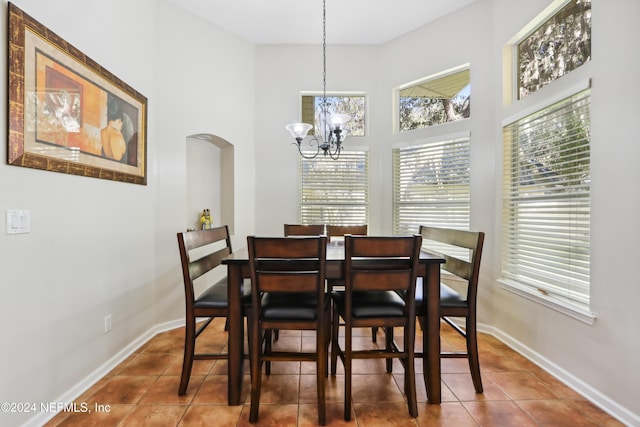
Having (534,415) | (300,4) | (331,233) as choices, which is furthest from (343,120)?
(534,415)

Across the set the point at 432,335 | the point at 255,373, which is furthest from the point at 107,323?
the point at 432,335

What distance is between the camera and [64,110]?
5.81 ft

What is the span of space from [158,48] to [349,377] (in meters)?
3.22

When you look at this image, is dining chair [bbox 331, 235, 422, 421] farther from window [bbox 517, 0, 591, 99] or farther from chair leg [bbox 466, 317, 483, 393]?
window [bbox 517, 0, 591, 99]

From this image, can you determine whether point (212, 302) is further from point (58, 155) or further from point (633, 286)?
point (633, 286)

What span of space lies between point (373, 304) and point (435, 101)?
256 cm

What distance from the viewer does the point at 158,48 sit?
9.15 feet

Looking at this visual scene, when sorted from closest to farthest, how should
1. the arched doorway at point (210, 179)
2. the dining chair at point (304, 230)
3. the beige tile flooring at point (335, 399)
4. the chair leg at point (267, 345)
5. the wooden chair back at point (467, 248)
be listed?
1. the beige tile flooring at point (335, 399)
2. the wooden chair back at point (467, 248)
3. the chair leg at point (267, 345)
4. the dining chair at point (304, 230)
5. the arched doorway at point (210, 179)

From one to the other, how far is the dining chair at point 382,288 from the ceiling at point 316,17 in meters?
2.64

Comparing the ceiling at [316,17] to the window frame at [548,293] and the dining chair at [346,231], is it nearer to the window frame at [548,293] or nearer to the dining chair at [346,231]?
the window frame at [548,293]

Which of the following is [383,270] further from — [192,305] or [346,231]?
[346,231]

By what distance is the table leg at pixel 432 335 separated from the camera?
180cm

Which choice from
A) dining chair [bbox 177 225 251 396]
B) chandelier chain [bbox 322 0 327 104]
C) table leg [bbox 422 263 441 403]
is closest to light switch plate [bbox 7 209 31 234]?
dining chair [bbox 177 225 251 396]

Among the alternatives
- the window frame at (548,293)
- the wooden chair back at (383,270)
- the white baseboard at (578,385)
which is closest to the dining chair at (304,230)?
the wooden chair back at (383,270)
